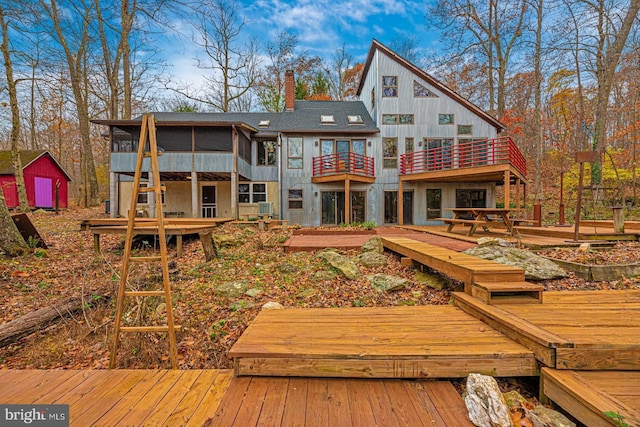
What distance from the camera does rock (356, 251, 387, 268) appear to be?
525cm

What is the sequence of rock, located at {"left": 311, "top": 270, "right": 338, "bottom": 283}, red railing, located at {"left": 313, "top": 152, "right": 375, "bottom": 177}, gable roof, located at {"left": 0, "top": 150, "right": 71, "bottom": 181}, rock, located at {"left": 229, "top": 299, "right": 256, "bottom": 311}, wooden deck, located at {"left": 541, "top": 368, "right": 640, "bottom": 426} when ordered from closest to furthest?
wooden deck, located at {"left": 541, "top": 368, "right": 640, "bottom": 426} < rock, located at {"left": 229, "top": 299, "right": 256, "bottom": 311} < rock, located at {"left": 311, "top": 270, "right": 338, "bottom": 283} < red railing, located at {"left": 313, "top": 152, "right": 375, "bottom": 177} < gable roof, located at {"left": 0, "top": 150, "right": 71, "bottom": 181}

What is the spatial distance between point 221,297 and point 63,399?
2.30m

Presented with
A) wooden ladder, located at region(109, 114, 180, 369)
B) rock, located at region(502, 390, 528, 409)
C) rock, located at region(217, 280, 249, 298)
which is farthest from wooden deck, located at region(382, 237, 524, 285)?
wooden ladder, located at region(109, 114, 180, 369)

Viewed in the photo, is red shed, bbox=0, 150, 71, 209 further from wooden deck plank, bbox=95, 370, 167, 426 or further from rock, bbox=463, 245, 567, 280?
rock, bbox=463, 245, 567, 280

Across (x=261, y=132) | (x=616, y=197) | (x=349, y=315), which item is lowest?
(x=349, y=315)

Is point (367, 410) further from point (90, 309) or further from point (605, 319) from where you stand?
point (90, 309)

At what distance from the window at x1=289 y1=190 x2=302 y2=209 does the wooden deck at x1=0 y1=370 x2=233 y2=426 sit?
453 inches

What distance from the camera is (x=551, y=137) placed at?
20875 mm

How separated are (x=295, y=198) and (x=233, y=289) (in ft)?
31.0

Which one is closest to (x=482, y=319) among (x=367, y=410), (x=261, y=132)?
(x=367, y=410)

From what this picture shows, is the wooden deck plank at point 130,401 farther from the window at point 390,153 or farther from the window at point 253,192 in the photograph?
the window at point 390,153

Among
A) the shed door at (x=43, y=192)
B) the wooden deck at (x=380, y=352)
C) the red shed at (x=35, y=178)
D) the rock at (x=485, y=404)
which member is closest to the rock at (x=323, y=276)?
the wooden deck at (x=380, y=352)

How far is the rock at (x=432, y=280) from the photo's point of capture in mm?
4134
